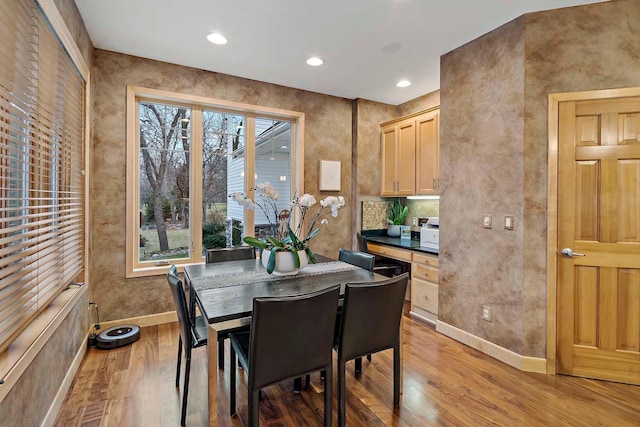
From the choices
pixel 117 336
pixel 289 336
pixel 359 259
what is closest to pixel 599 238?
pixel 359 259

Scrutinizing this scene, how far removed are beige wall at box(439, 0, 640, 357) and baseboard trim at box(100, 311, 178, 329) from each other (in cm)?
299

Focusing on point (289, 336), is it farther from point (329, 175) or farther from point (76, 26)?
point (329, 175)

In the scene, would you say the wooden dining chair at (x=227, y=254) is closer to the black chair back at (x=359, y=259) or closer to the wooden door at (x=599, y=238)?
the black chair back at (x=359, y=259)

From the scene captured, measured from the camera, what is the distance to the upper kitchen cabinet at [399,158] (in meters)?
4.06

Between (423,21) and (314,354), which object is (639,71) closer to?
(423,21)

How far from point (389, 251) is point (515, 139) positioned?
1.96 metres

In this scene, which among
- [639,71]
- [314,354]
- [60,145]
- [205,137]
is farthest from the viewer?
[205,137]

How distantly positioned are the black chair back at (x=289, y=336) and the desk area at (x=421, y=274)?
80.7 inches

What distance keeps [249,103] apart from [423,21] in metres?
2.09

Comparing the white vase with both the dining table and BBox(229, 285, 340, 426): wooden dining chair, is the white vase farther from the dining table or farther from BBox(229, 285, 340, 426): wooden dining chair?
BBox(229, 285, 340, 426): wooden dining chair

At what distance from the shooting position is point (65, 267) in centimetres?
222

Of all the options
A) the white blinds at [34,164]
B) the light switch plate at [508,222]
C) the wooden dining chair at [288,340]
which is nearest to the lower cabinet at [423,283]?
the light switch plate at [508,222]

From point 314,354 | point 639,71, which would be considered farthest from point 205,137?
point 639,71

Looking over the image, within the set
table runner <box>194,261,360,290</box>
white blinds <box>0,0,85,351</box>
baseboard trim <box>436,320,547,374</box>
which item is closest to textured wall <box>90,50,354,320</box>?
white blinds <box>0,0,85,351</box>
